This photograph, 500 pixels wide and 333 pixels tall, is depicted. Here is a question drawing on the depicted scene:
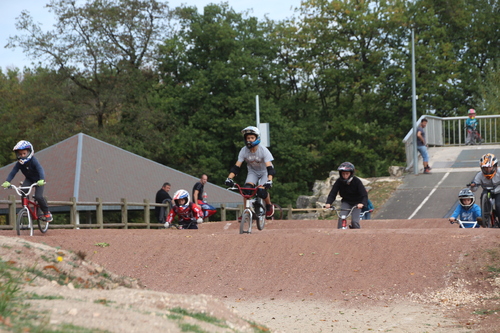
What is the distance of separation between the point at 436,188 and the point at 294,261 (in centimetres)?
1666

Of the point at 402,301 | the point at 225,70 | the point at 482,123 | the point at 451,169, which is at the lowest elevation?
the point at 402,301

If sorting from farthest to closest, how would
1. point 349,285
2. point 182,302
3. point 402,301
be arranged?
1. point 349,285
2. point 402,301
3. point 182,302

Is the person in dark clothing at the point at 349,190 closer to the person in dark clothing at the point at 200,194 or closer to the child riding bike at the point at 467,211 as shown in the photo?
the child riding bike at the point at 467,211

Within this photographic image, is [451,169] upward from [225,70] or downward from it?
downward

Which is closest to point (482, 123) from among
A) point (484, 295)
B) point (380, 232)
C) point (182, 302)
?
point (380, 232)

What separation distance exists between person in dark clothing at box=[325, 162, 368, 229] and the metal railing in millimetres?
21834

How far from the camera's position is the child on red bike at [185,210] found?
17.0 meters

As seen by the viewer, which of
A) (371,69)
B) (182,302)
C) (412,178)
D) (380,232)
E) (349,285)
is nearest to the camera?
(182,302)

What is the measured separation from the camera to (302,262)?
38.8 feet

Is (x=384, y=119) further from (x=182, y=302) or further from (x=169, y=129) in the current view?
(x=182, y=302)

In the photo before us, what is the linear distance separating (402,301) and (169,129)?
1492 inches

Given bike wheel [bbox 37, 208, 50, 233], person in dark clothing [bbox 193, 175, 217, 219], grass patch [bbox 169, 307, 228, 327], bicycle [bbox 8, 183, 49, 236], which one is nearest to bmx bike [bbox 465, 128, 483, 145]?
person in dark clothing [bbox 193, 175, 217, 219]

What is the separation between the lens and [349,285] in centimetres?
1078

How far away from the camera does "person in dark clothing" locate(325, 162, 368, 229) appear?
571 inches
